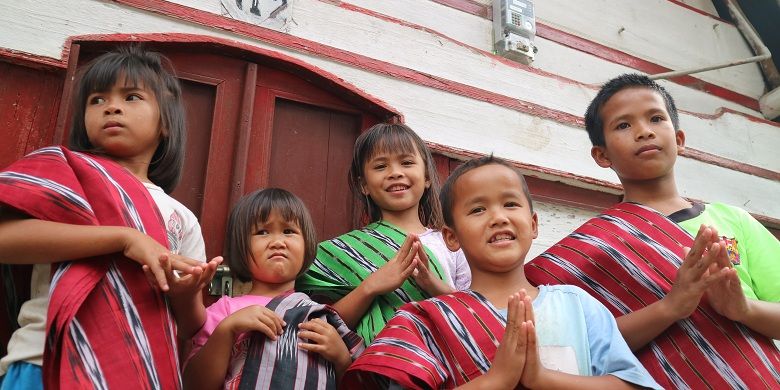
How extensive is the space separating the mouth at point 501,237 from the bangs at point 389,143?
77cm

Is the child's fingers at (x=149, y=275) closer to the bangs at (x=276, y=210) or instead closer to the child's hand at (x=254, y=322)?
the child's hand at (x=254, y=322)

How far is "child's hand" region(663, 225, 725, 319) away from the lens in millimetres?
1479

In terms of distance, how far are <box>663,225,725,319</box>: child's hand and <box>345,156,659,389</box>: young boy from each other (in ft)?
0.75

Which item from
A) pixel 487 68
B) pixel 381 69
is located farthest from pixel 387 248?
pixel 487 68

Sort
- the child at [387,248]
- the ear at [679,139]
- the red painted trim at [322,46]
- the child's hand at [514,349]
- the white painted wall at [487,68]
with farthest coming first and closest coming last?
the red painted trim at [322,46] < the white painted wall at [487,68] < the ear at [679,139] < the child at [387,248] < the child's hand at [514,349]

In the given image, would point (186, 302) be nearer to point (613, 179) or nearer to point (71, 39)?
point (71, 39)

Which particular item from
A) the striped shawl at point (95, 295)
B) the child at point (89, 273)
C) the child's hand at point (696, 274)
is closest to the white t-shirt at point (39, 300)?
the child at point (89, 273)

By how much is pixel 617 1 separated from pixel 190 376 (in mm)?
4754

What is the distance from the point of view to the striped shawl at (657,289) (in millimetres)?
1629

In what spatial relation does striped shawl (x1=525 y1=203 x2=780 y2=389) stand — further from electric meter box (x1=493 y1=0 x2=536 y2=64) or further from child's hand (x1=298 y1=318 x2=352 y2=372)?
electric meter box (x1=493 y1=0 x2=536 y2=64)

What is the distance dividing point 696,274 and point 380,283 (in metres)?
0.92

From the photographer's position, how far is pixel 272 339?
5.11ft

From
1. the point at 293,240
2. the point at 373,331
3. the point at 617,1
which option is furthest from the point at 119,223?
the point at 617,1

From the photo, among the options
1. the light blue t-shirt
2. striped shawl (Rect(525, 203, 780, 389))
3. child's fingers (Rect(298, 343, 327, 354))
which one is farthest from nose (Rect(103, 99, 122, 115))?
striped shawl (Rect(525, 203, 780, 389))
